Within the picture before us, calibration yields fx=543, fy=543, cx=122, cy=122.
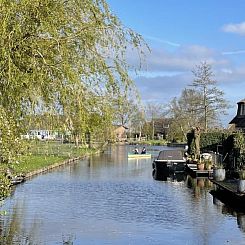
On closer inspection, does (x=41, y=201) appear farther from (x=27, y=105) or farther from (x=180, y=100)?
(x=180, y=100)

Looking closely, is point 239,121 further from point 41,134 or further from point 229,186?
point 41,134

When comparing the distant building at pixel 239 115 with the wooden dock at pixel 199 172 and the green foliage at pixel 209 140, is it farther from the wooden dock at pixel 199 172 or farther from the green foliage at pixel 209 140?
the wooden dock at pixel 199 172

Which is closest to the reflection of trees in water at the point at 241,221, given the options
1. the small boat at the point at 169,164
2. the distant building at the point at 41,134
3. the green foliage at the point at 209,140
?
the distant building at the point at 41,134

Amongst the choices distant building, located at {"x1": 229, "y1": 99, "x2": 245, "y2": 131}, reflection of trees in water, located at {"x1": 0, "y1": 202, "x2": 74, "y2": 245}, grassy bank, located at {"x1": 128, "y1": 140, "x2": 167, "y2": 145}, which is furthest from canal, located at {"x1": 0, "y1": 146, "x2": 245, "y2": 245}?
grassy bank, located at {"x1": 128, "y1": 140, "x2": 167, "y2": 145}

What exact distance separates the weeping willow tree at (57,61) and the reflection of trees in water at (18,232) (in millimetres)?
5621

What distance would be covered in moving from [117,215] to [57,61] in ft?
36.5

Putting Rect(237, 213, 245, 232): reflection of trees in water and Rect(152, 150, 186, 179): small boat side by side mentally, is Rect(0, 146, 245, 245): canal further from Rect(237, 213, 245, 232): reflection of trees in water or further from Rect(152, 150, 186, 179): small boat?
Rect(152, 150, 186, 179): small boat

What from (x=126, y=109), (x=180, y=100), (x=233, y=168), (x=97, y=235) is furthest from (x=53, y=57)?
(x=180, y=100)

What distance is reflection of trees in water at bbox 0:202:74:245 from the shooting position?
14.5m

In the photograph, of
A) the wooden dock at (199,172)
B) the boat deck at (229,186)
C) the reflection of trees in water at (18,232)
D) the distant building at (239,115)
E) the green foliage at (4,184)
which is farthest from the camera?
the distant building at (239,115)

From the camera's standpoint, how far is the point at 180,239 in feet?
50.1

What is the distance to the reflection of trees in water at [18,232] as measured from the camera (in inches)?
571

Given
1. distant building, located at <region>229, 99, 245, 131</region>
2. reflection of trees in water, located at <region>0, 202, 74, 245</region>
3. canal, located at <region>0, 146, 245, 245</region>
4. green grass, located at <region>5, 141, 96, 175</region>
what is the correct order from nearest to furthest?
1. green grass, located at <region>5, 141, 96, 175</region>
2. reflection of trees in water, located at <region>0, 202, 74, 245</region>
3. canal, located at <region>0, 146, 245, 245</region>
4. distant building, located at <region>229, 99, 245, 131</region>

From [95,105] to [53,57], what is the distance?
111 cm
